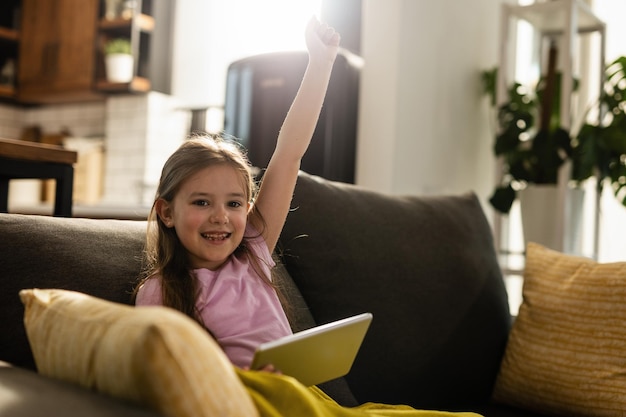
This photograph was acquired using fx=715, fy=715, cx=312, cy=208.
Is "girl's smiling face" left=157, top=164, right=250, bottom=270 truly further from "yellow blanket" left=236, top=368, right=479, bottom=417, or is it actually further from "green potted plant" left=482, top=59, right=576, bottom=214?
"green potted plant" left=482, top=59, right=576, bottom=214

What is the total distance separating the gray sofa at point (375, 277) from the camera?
3.87 feet

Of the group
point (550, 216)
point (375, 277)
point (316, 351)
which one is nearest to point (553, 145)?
point (550, 216)

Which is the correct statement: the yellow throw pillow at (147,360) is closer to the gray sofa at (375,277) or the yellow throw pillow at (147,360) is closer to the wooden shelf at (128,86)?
the gray sofa at (375,277)

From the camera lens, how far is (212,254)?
4.14 ft

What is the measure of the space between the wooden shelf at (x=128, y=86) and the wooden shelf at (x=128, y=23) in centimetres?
35

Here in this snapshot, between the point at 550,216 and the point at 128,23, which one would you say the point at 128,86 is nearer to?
Answer: the point at 128,23

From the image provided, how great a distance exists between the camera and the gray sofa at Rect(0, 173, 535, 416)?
1.18 m

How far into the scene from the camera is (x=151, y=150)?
482 centimetres

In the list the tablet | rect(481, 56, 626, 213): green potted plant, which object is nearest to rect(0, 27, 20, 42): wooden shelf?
rect(481, 56, 626, 213): green potted plant

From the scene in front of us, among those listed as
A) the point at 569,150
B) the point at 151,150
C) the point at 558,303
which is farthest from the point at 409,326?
the point at 151,150

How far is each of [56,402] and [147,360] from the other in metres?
0.12

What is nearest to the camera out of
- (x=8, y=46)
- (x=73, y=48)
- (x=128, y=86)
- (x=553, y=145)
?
(x=553, y=145)

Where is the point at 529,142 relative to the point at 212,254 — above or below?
above

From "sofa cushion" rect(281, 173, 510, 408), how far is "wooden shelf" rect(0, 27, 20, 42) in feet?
14.6
